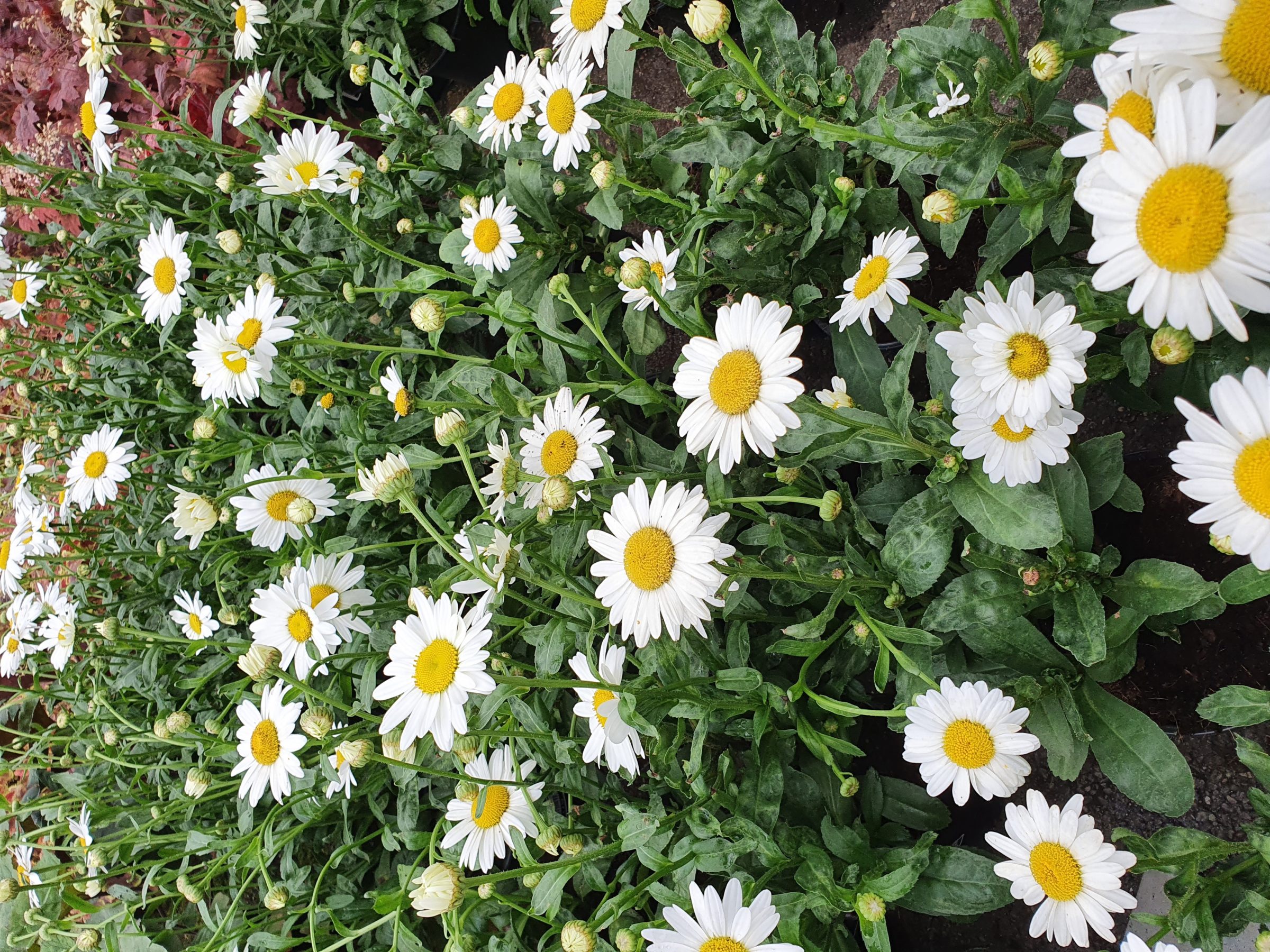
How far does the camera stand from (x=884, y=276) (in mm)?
1448

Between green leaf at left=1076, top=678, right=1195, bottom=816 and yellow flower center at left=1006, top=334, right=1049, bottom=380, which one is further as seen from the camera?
green leaf at left=1076, top=678, right=1195, bottom=816

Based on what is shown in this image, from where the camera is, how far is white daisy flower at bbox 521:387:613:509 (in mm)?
1658

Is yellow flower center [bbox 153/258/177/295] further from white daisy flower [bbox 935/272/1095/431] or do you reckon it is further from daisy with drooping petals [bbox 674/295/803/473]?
white daisy flower [bbox 935/272/1095/431]

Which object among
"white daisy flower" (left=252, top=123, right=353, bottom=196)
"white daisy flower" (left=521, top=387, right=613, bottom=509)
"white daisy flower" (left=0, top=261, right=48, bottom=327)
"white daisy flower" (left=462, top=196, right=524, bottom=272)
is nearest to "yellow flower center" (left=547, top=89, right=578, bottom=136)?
"white daisy flower" (left=462, top=196, right=524, bottom=272)

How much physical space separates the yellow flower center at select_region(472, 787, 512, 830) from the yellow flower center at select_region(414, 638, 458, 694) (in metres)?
0.39

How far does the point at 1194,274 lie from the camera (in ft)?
2.98

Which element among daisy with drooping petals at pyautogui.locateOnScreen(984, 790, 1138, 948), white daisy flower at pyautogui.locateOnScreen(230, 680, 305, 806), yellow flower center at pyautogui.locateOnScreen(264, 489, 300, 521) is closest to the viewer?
daisy with drooping petals at pyautogui.locateOnScreen(984, 790, 1138, 948)

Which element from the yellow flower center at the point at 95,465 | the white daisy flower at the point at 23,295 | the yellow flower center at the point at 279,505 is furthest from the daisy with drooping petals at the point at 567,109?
the white daisy flower at the point at 23,295

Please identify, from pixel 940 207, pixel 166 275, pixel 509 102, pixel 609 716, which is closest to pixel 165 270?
pixel 166 275

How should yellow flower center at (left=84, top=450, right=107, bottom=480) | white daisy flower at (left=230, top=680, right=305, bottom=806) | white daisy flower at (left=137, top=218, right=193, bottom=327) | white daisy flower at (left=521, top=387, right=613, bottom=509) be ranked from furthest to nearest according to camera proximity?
yellow flower center at (left=84, top=450, right=107, bottom=480) → white daisy flower at (left=137, top=218, right=193, bottom=327) → white daisy flower at (left=230, top=680, right=305, bottom=806) → white daisy flower at (left=521, top=387, right=613, bottom=509)

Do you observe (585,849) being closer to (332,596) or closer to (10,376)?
(332,596)

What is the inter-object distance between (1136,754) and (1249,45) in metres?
1.03

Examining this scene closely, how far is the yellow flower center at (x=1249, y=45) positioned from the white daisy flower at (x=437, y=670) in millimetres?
1231

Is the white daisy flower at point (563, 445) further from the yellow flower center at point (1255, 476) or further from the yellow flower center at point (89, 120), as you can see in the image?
the yellow flower center at point (89, 120)
